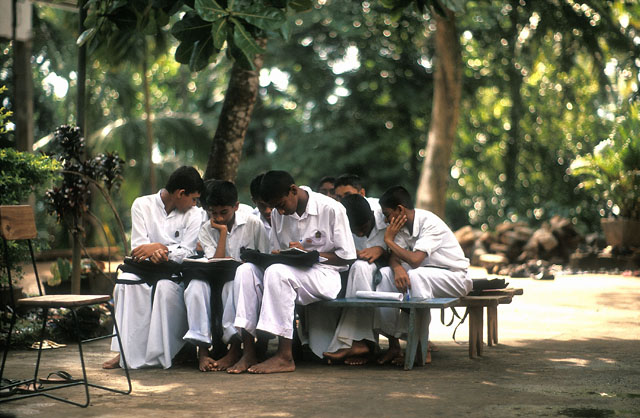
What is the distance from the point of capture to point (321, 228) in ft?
21.9

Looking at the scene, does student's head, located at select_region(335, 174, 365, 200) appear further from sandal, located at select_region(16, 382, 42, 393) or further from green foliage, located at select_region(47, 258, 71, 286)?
sandal, located at select_region(16, 382, 42, 393)

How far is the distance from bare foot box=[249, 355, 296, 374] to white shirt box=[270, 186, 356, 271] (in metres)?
0.79

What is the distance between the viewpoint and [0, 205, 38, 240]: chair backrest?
5.21m

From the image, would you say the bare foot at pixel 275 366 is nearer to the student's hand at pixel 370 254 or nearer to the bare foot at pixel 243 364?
the bare foot at pixel 243 364

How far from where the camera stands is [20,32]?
1075cm

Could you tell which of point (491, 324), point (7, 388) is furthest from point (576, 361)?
point (7, 388)

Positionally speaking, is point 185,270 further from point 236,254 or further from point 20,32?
point 20,32

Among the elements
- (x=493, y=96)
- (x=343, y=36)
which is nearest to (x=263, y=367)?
(x=343, y=36)

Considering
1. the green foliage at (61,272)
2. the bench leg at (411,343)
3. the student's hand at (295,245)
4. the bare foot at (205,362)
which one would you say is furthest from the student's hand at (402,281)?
the green foliage at (61,272)

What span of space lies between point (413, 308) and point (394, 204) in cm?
96

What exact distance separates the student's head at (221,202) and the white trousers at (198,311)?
556mm

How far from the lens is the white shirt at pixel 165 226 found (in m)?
6.82

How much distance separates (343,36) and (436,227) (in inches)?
580

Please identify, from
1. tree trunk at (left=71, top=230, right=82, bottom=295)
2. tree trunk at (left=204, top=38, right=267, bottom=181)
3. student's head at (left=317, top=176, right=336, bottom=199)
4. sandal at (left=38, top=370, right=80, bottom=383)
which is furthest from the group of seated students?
tree trunk at (left=204, top=38, right=267, bottom=181)
